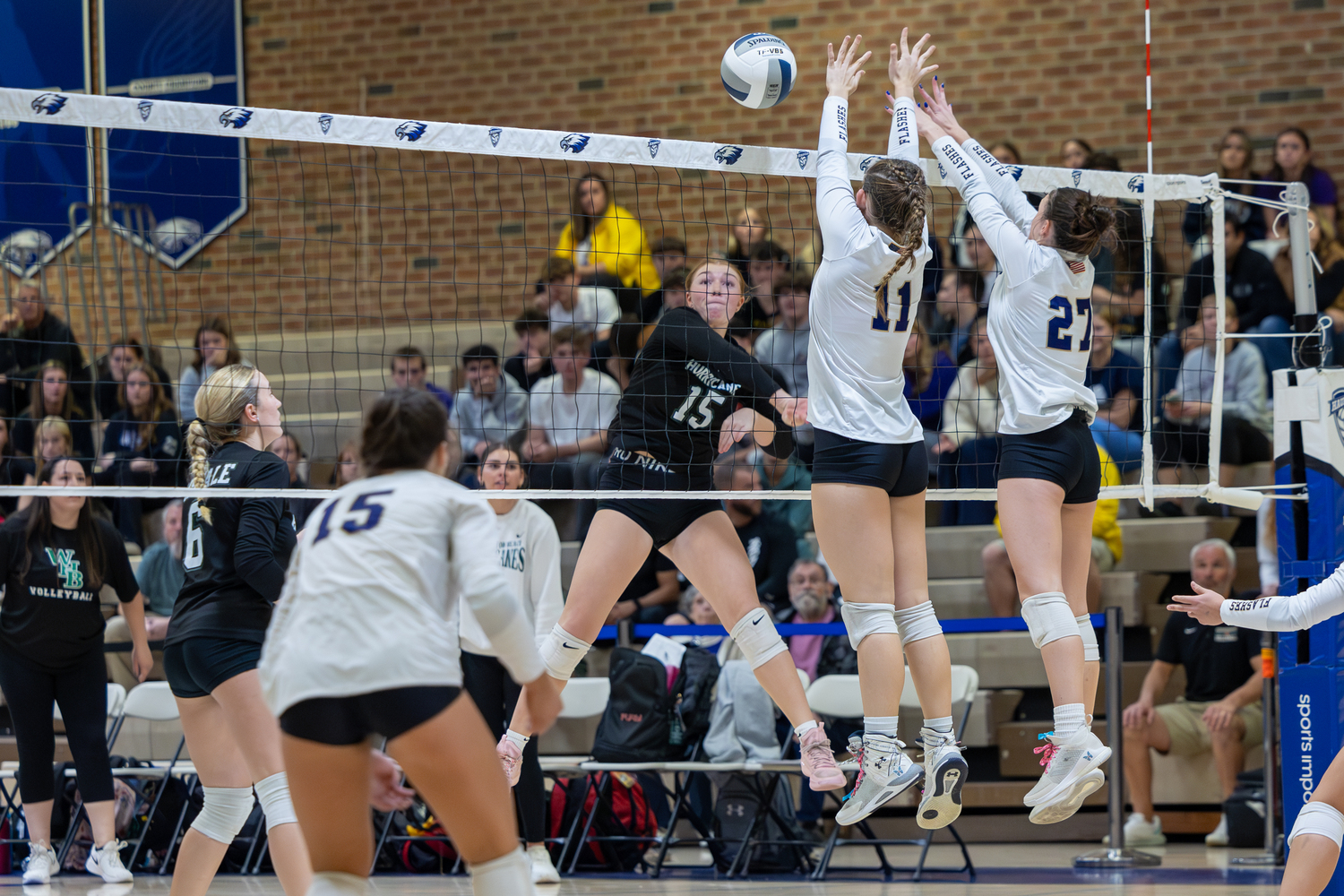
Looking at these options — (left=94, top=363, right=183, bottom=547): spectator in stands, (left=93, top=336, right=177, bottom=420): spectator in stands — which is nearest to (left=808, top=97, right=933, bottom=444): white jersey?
(left=94, top=363, right=183, bottom=547): spectator in stands

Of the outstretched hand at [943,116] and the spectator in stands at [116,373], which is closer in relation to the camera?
the outstretched hand at [943,116]

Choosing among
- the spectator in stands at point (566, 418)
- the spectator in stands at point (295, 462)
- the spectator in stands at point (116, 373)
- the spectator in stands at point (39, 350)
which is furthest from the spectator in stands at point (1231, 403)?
the spectator in stands at point (39, 350)

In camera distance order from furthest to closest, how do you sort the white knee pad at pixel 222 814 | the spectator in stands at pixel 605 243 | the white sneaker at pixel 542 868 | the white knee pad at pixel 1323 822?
the spectator in stands at pixel 605 243 → the white sneaker at pixel 542 868 → the white knee pad at pixel 222 814 → the white knee pad at pixel 1323 822

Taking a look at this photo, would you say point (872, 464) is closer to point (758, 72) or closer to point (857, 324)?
point (857, 324)

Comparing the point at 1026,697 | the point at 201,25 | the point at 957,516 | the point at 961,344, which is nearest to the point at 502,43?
the point at 201,25

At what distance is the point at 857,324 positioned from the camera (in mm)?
4938

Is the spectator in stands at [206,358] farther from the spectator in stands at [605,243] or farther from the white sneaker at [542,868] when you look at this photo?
the white sneaker at [542,868]

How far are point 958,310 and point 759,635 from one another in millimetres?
4906

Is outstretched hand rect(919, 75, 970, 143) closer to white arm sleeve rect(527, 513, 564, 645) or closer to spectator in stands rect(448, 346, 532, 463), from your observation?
white arm sleeve rect(527, 513, 564, 645)

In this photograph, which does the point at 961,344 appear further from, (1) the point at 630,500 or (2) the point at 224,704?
(2) the point at 224,704

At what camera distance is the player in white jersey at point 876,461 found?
4895 mm

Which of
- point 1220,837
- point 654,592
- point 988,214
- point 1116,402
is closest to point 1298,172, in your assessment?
point 1116,402

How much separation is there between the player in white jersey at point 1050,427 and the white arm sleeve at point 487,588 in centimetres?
228

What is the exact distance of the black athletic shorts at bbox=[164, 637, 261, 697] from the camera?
462 cm
